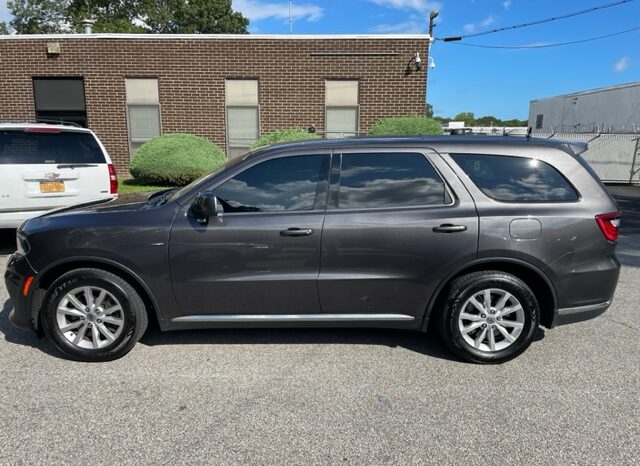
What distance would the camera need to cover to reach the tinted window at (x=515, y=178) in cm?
340

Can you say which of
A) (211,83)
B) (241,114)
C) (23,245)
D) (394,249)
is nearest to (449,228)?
(394,249)

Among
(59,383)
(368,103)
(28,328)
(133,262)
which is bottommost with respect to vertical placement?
(59,383)

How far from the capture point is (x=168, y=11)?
39500 mm

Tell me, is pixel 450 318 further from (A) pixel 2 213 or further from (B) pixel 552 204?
(A) pixel 2 213

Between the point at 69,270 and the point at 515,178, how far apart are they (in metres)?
3.46

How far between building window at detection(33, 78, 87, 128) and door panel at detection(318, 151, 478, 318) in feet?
41.3

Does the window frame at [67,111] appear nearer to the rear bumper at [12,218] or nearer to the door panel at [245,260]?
the rear bumper at [12,218]

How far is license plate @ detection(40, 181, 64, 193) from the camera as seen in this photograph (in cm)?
578

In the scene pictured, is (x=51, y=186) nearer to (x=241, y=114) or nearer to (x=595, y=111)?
(x=241, y=114)

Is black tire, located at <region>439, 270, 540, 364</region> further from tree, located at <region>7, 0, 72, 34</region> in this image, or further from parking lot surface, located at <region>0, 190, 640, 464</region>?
tree, located at <region>7, 0, 72, 34</region>

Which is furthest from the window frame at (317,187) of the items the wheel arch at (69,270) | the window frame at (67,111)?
the window frame at (67,111)

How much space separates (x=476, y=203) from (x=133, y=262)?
2.57 meters

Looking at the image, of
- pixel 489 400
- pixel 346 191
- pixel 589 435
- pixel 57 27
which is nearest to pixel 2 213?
pixel 346 191

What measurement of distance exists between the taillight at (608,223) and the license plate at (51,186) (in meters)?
6.00
